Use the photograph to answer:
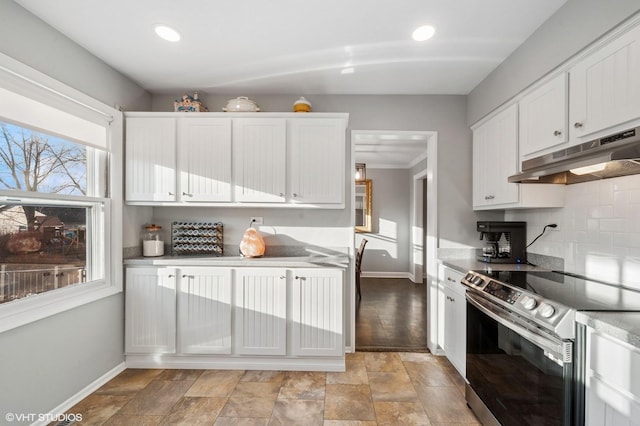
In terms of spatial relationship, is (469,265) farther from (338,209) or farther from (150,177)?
(150,177)

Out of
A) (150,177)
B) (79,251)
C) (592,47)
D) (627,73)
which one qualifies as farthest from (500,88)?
(79,251)

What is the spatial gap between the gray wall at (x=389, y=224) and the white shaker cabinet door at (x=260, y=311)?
170 inches

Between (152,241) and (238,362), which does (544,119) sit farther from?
(152,241)

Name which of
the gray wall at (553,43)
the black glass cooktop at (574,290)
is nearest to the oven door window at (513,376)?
the black glass cooktop at (574,290)

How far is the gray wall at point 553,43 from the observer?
149cm

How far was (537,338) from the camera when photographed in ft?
4.63

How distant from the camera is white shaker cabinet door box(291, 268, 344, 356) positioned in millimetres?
2562

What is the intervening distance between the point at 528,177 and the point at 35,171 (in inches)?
127

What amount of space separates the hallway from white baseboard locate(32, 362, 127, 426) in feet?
7.04

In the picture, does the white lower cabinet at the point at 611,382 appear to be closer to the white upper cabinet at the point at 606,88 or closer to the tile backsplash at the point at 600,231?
the tile backsplash at the point at 600,231

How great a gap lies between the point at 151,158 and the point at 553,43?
3.17 meters

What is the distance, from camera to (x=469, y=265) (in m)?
2.46

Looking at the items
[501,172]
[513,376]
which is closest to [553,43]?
[501,172]

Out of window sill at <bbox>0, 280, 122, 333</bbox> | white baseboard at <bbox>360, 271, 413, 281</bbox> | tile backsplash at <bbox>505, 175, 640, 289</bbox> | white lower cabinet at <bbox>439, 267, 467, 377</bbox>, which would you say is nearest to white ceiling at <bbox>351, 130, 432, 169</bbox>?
white lower cabinet at <bbox>439, 267, 467, 377</bbox>
